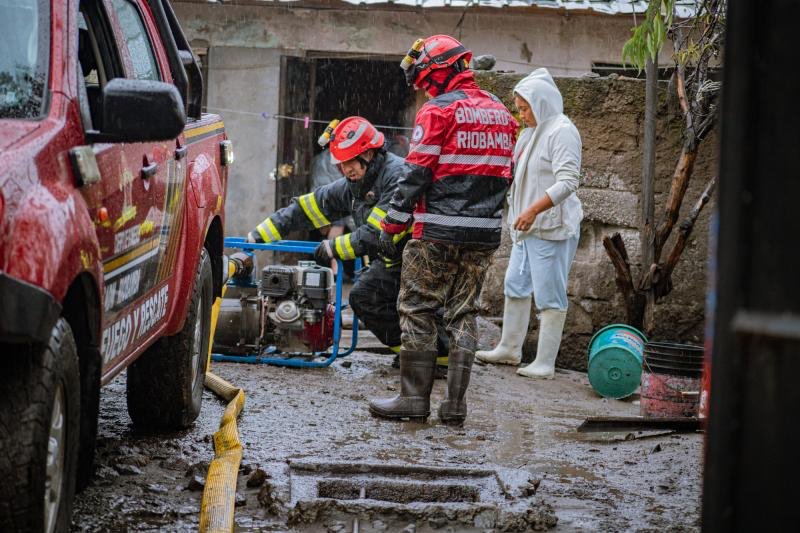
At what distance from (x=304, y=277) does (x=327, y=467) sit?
293 cm

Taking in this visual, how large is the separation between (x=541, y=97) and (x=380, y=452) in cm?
352

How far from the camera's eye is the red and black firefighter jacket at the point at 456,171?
5613mm

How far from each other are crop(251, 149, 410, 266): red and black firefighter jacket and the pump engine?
0.96 feet

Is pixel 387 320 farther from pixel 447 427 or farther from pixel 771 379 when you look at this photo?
pixel 771 379

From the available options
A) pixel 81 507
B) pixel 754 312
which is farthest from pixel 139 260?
pixel 754 312

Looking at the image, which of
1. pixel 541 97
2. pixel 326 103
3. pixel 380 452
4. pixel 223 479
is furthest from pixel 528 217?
pixel 326 103

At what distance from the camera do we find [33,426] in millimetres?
2654

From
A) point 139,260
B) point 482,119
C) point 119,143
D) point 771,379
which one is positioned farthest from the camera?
point 482,119

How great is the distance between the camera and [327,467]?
183 inches

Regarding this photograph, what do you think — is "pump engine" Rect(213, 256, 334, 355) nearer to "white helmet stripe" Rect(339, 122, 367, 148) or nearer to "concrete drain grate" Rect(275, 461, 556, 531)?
"white helmet stripe" Rect(339, 122, 367, 148)

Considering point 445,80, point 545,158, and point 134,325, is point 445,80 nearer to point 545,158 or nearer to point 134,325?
point 545,158

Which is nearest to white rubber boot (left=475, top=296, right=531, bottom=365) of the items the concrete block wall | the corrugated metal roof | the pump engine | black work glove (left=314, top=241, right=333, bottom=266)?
the concrete block wall

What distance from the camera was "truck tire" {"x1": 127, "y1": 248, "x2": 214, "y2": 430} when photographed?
488 centimetres

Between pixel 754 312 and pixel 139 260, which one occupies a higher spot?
pixel 754 312
